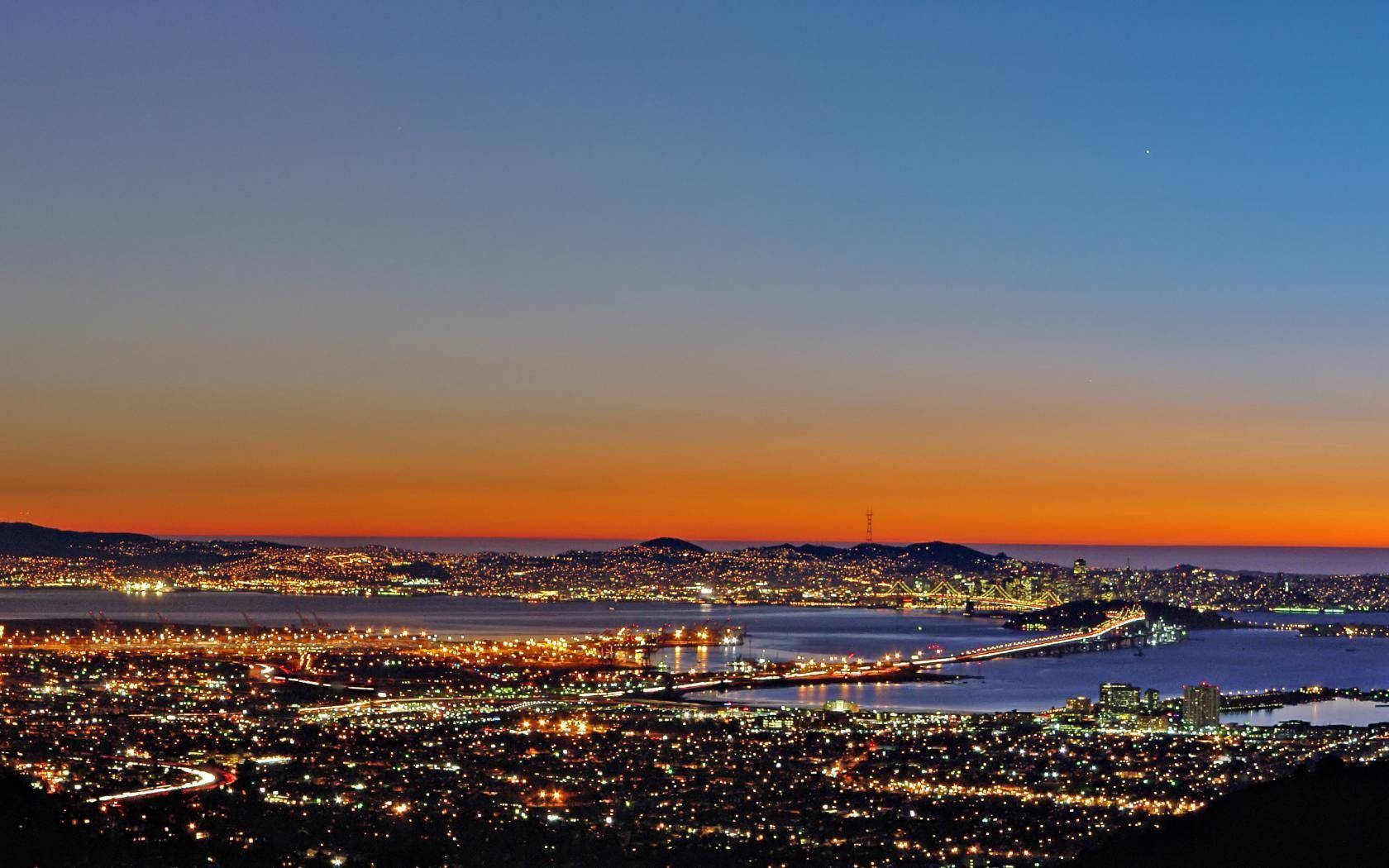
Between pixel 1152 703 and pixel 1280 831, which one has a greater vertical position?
pixel 1280 831

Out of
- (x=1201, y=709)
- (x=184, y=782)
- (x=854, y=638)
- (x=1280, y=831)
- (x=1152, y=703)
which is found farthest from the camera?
(x=854, y=638)

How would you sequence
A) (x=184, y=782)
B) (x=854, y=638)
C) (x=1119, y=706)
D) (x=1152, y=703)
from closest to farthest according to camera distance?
(x=184, y=782), (x=1119, y=706), (x=1152, y=703), (x=854, y=638)

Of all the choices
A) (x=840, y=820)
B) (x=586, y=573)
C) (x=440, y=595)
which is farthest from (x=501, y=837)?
(x=586, y=573)

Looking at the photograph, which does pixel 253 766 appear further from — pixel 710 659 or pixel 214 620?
pixel 214 620

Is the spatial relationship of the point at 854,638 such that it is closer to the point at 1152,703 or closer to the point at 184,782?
the point at 1152,703

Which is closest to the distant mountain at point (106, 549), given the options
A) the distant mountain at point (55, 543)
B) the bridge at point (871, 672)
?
the distant mountain at point (55, 543)

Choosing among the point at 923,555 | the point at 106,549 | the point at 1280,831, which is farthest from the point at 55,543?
the point at 1280,831
